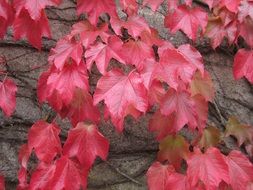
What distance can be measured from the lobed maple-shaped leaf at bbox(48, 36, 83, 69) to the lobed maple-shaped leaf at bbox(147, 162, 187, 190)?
1.75 ft

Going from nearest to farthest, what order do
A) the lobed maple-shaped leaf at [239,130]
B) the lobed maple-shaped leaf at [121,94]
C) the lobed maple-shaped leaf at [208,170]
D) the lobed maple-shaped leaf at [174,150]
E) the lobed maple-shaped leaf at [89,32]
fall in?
the lobed maple-shaped leaf at [121,94] < the lobed maple-shaped leaf at [208,170] < the lobed maple-shaped leaf at [89,32] < the lobed maple-shaped leaf at [174,150] < the lobed maple-shaped leaf at [239,130]

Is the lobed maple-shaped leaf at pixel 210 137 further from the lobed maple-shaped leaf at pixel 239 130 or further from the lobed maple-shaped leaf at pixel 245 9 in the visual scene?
the lobed maple-shaped leaf at pixel 245 9

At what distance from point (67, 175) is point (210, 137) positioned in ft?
2.20

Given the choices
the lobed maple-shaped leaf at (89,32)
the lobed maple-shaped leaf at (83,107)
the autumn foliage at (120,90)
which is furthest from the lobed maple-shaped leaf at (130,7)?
the lobed maple-shaped leaf at (83,107)

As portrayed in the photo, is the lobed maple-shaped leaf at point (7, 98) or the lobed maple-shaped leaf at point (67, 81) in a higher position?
the lobed maple-shaped leaf at point (67, 81)

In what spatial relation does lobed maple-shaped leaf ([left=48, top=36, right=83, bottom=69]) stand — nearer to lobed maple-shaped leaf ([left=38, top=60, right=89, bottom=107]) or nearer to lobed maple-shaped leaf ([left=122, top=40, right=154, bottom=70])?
lobed maple-shaped leaf ([left=38, top=60, right=89, bottom=107])

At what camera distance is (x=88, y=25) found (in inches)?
63.6

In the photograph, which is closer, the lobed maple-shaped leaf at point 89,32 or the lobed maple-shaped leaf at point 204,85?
the lobed maple-shaped leaf at point 89,32

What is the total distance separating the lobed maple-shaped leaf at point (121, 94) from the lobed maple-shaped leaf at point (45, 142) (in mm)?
319

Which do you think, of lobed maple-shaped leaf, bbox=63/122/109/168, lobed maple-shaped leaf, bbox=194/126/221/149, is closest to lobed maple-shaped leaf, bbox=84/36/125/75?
lobed maple-shaped leaf, bbox=63/122/109/168

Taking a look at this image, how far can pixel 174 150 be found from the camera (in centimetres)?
177

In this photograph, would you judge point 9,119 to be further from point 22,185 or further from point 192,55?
point 192,55

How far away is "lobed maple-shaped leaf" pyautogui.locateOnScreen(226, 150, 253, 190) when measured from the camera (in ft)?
5.02

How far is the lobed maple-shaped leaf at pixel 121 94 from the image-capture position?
49.4 inches
